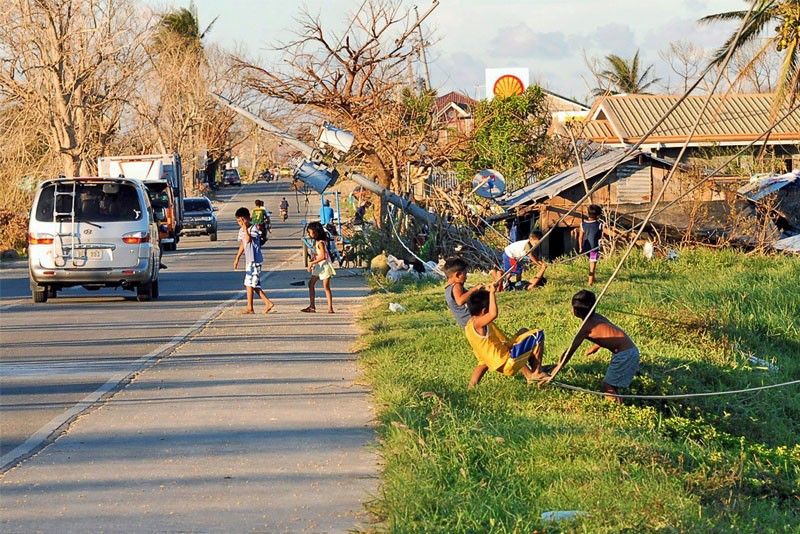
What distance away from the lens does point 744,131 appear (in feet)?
142

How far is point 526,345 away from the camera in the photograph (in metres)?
10.8

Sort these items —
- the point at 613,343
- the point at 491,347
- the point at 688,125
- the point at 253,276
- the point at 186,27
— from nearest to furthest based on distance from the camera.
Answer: the point at 491,347, the point at 613,343, the point at 253,276, the point at 688,125, the point at 186,27

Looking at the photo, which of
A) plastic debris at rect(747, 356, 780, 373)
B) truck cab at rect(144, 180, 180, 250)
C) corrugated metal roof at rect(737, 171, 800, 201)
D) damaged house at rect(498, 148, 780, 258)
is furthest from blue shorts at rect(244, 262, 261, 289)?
truck cab at rect(144, 180, 180, 250)

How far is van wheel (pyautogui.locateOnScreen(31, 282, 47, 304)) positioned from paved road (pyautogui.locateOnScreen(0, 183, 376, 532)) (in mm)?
1328

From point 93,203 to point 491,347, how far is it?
35.8ft

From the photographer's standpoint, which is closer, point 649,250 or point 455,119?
point 649,250

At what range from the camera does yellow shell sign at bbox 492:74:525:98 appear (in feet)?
153

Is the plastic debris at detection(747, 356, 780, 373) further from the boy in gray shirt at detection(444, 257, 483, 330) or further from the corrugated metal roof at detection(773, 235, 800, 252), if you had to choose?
the corrugated metal roof at detection(773, 235, 800, 252)

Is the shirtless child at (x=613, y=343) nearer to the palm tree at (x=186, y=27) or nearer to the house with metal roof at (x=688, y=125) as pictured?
the house with metal roof at (x=688, y=125)

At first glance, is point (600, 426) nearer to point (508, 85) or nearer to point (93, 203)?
point (93, 203)

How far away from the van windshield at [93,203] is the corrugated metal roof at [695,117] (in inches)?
934

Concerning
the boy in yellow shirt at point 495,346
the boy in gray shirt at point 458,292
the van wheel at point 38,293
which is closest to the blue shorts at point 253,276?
the van wheel at point 38,293

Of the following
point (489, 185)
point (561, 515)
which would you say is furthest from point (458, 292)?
point (489, 185)

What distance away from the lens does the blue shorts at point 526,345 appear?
423 inches
